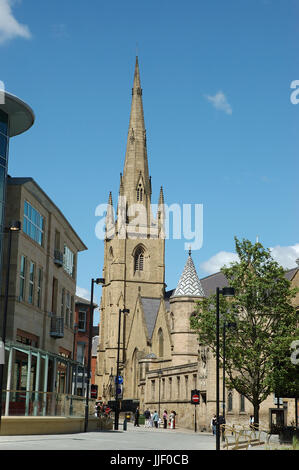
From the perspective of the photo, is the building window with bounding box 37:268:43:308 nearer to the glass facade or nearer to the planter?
the glass facade

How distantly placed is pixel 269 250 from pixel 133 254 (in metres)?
75.0

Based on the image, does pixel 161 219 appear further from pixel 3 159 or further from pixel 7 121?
pixel 3 159

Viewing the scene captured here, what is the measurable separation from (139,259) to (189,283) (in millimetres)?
36901

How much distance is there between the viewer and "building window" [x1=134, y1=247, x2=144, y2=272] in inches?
4557

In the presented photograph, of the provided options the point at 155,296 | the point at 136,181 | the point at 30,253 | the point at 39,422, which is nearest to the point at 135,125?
the point at 136,181

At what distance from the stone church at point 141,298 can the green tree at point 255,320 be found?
29.8m

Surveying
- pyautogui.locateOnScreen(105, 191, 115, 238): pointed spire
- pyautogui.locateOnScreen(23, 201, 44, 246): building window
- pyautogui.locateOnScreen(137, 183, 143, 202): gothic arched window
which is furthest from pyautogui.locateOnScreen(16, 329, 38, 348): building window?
pyautogui.locateOnScreen(105, 191, 115, 238): pointed spire

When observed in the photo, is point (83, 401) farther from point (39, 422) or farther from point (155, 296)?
point (155, 296)

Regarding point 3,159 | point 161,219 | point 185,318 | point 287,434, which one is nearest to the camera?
point 287,434

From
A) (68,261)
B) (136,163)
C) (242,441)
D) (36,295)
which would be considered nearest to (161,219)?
(136,163)

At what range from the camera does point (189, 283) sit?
Answer: 79812 millimetres

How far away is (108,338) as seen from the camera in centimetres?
11538

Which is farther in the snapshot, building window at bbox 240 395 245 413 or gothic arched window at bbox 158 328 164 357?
gothic arched window at bbox 158 328 164 357

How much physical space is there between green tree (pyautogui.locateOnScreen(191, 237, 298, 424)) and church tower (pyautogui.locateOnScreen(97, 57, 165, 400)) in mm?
69797
